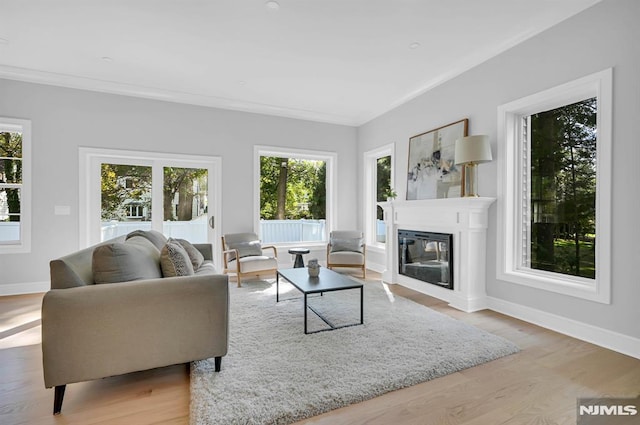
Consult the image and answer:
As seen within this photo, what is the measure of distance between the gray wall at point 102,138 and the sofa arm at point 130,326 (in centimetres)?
335

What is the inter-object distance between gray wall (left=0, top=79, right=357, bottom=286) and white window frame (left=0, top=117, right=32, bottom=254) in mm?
67

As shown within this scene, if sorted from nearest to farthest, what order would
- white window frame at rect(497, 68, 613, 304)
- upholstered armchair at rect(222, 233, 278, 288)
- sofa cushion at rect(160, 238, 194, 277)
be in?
sofa cushion at rect(160, 238, 194, 277)
white window frame at rect(497, 68, 613, 304)
upholstered armchair at rect(222, 233, 278, 288)

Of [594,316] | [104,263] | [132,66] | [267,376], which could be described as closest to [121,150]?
[132,66]

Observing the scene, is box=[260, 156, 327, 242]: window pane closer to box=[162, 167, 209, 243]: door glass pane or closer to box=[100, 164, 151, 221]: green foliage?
box=[162, 167, 209, 243]: door glass pane

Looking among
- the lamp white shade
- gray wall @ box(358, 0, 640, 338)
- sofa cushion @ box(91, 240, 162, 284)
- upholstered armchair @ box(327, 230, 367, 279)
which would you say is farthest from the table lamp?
sofa cushion @ box(91, 240, 162, 284)

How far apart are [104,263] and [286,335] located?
153 centimetres

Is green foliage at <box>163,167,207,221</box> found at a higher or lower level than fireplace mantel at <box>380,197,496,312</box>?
higher

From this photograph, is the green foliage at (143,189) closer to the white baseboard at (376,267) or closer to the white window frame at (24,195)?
the white window frame at (24,195)

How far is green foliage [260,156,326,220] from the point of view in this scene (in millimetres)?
5801

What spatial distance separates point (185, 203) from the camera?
5168mm

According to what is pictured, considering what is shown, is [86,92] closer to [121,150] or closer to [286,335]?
[121,150]

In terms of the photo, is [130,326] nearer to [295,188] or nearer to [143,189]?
[143,189]

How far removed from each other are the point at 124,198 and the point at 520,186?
5.33 m

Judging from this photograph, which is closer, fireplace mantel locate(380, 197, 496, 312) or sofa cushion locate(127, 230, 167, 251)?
sofa cushion locate(127, 230, 167, 251)
